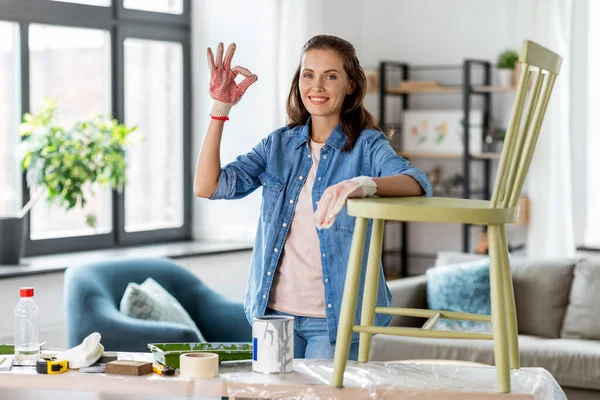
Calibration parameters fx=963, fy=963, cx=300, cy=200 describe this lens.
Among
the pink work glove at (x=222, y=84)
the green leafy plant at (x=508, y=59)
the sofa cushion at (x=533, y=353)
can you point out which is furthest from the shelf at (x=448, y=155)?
the pink work glove at (x=222, y=84)

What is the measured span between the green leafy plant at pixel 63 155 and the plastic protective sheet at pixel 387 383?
2717 millimetres

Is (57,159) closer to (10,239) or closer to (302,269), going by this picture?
(10,239)

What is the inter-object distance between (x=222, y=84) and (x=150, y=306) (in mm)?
1977

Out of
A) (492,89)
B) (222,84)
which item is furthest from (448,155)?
(222,84)

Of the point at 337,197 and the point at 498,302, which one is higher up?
the point at 337,197

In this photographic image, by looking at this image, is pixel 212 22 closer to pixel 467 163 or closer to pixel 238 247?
pixel 238 247

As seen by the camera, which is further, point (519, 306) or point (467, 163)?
point (467, 163)

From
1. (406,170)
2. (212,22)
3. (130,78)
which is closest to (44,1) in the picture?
(130,78)

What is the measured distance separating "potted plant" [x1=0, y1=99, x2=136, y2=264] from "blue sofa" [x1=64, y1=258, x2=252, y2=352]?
0.61 m

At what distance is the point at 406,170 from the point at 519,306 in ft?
9.06

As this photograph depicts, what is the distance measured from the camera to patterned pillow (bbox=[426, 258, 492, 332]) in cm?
448

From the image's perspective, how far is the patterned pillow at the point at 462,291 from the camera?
14.7ft

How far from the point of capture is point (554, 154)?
17.8 ft

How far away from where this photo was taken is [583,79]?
5418mm
